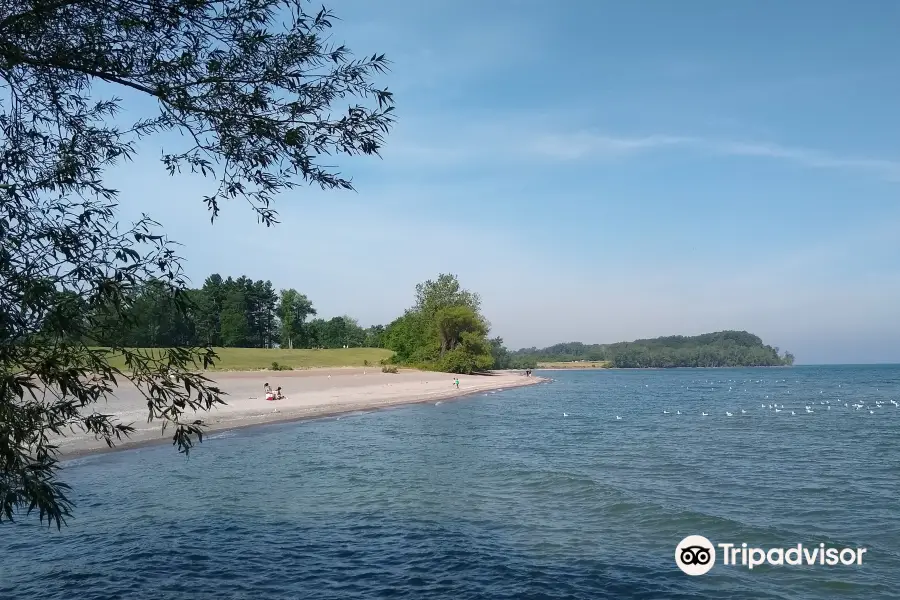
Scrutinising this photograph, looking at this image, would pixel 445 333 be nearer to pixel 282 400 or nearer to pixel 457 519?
pixel 282 400

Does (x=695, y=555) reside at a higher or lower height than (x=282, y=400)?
higher

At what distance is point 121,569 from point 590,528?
9.35 m

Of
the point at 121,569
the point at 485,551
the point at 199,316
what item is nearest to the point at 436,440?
the point at 485,551

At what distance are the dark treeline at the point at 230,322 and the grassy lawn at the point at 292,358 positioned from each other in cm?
509

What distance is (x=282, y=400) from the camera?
46406 millimetres

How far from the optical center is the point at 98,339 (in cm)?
605

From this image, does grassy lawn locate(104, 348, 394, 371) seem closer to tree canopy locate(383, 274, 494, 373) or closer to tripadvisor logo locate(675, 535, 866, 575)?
tree canopy locate(383, 274, 494, 373)

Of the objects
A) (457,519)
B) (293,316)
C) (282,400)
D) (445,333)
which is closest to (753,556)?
(457,519)

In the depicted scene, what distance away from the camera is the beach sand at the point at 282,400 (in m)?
27.5

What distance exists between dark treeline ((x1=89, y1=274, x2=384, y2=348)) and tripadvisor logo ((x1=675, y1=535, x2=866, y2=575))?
9.40 meters

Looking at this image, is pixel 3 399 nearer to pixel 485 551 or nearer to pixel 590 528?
pixel 485 551

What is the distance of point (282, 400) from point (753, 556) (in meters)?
37.7

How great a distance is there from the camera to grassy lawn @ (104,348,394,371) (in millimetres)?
87562

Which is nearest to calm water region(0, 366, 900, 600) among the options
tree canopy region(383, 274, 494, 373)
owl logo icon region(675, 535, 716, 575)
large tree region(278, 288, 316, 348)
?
owl logo icon region(675, 535, 716, 575)
